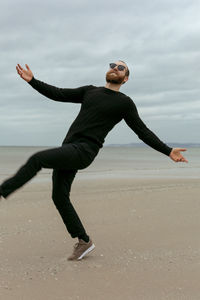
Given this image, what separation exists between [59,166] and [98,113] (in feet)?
2.54

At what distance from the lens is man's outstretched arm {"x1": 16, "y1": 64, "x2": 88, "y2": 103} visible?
493 centimetres

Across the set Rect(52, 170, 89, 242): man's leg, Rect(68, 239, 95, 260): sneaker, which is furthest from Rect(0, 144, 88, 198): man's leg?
Rect(68, 239, 95, 260): sneaker

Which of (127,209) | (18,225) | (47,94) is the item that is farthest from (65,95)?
(127,209)

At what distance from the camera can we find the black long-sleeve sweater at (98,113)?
4.79 metres

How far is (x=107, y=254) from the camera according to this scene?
18.1ft

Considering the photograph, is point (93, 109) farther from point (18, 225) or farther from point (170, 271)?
point (18, 225)

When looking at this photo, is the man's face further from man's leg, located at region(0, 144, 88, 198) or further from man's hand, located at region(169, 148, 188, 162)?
man's hand, located at region(169, 148, 188, 162)

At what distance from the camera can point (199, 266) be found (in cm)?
493

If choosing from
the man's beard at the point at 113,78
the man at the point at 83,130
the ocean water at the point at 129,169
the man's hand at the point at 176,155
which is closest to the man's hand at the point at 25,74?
the man at the point at 83,130

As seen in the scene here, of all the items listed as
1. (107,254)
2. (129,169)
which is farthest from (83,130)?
(129,169)

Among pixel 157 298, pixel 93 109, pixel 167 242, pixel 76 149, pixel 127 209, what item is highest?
pixel 93 109

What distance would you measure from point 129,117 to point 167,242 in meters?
2.17

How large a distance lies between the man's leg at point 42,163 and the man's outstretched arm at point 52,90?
71 centimetres

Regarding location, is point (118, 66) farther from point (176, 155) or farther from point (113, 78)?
A: point (176, 155)
